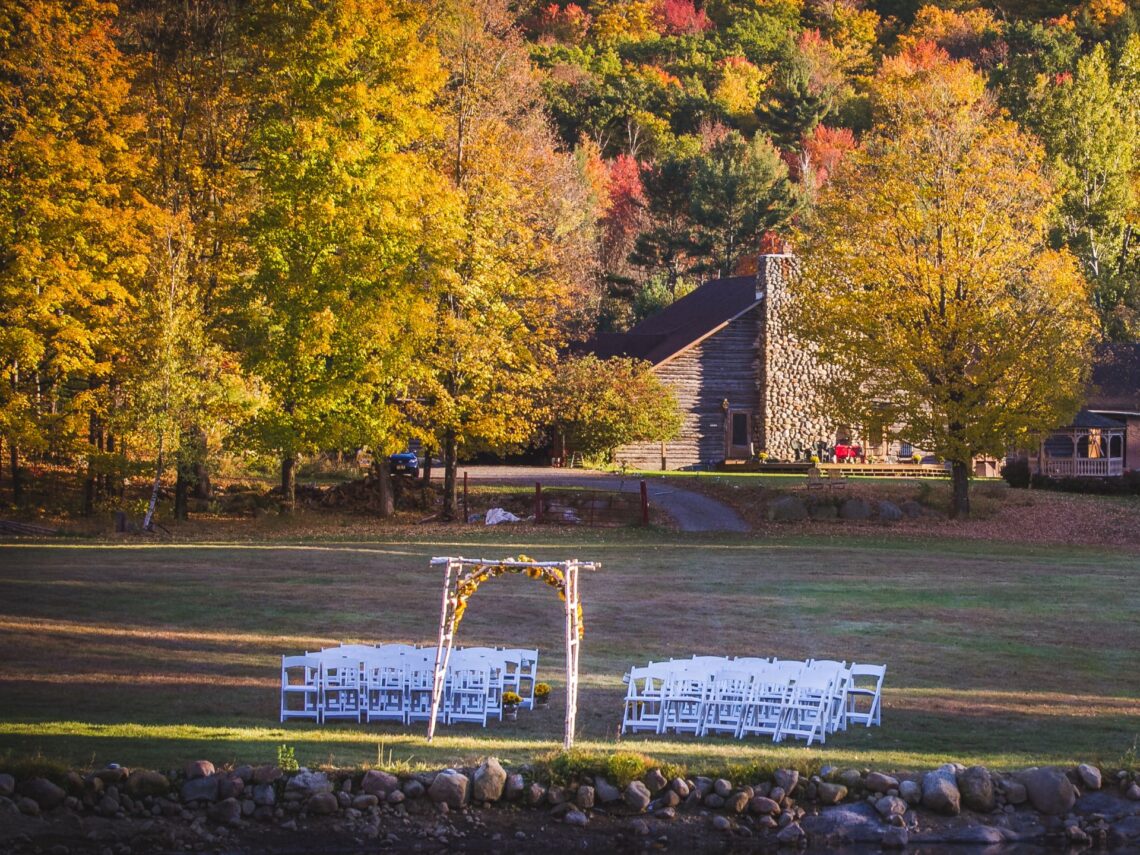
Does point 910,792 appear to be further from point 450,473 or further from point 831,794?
point 450,473

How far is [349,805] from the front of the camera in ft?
49.5

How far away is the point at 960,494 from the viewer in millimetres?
44969

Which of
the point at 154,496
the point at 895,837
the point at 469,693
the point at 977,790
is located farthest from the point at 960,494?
the point at 895,837

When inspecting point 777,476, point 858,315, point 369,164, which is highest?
point 369,164

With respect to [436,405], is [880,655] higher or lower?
lower

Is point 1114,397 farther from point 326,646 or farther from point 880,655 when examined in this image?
point 326,646

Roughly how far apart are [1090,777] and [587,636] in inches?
355

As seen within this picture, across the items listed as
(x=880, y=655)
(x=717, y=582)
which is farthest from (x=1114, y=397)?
(x=880, y=655)

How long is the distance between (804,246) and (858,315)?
3.82m

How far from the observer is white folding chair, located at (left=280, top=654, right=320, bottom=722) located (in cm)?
1772

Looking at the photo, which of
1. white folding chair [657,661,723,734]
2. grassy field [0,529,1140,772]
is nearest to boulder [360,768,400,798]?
grassy field [0,529,1140,772]

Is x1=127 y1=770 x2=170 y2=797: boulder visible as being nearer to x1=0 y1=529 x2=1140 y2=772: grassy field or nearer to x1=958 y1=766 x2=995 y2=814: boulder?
x1=0 y1=529 x2=1140 y2=772: grassy field

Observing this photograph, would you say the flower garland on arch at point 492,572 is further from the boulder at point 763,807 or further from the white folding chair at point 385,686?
the boulder at point 763,807

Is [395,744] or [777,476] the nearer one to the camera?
[395,744]
